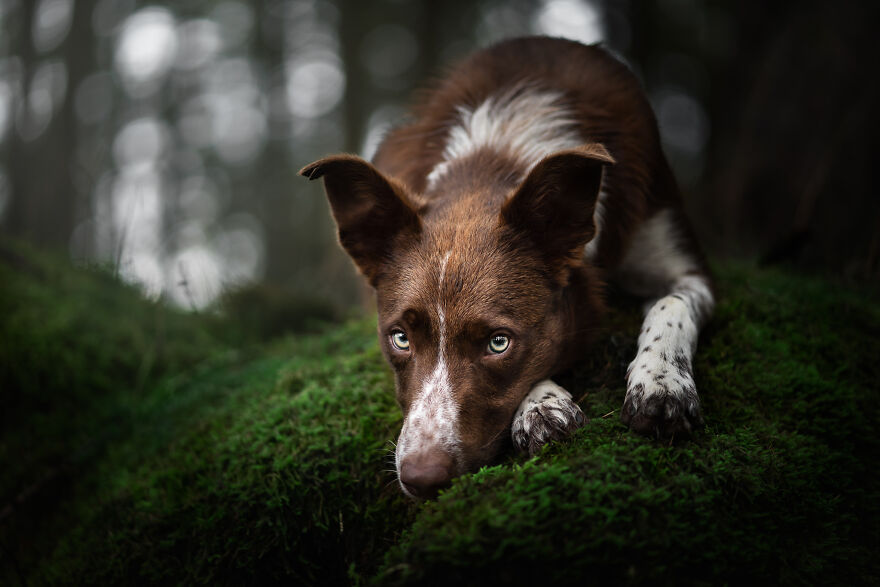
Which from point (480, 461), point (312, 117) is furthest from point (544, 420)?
point (312, 117)

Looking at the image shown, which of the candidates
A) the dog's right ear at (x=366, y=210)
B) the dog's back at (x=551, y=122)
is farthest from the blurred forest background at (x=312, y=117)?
the dog's right ear at (x=366, y=210)

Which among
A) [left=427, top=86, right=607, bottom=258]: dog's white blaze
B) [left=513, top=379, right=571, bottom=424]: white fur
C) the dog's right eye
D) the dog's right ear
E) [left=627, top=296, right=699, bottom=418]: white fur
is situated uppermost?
[left=427, top=86, right=607, bottom=258]: dog's white blaze

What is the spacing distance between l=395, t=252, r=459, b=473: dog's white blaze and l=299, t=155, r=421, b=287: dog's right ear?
52 cm

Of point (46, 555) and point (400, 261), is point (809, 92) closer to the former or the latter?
point (400, 261)

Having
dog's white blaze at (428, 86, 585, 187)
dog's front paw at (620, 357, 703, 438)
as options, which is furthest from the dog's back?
dog's front paw at (620, 357, 703, 438)

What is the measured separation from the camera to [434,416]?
7.46 ft

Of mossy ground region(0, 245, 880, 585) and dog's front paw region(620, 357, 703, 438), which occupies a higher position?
dog's front paw region(620, 357, 703, 438)

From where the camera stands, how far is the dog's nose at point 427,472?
2.13 meters

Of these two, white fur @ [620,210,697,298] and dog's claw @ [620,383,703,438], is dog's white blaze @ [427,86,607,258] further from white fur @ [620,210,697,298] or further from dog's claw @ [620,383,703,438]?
dog's claw @ [620,383,703,438]

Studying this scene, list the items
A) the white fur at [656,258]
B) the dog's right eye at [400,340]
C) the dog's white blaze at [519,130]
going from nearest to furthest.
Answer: the dog's right eye at [400,340] → the dog's white blaze at [519,130] → the white fur at [656,258]

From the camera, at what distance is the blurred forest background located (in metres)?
5.50

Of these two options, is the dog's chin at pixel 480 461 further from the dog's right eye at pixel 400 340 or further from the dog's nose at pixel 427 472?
the dog's right eye at pixel 400 340

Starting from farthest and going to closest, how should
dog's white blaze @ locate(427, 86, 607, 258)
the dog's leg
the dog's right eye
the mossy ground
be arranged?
dog's white blaze @ locate(427, 86, 607, 258) < the dog's right eye < the dog's leg < the mossy ground

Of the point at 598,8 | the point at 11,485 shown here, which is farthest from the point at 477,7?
the point at 11,485
